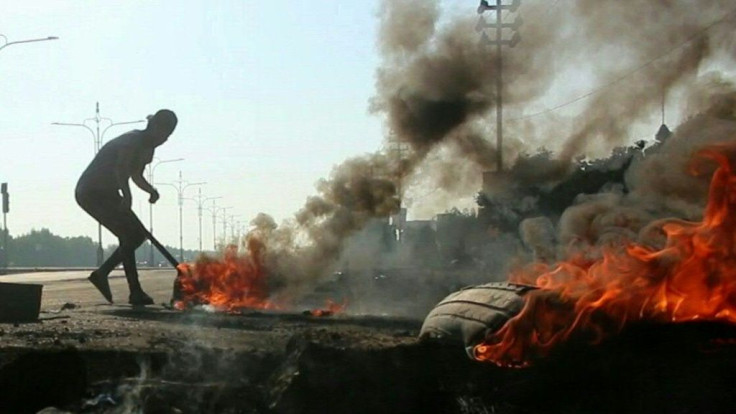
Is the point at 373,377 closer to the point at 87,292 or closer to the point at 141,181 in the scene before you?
the point at 141,181

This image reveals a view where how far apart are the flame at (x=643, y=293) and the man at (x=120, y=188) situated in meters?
8.50

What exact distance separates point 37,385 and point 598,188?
500 inches

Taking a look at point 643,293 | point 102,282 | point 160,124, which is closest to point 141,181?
point 160,124

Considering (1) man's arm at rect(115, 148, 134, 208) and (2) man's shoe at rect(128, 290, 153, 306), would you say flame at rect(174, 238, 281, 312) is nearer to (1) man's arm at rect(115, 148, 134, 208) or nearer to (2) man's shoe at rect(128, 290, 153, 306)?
(2) man's shoe at rect(128, 290, 153, 306)

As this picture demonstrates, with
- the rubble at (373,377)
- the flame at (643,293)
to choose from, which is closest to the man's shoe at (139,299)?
the rubble at (373,377)

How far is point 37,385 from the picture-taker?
6148 millimetres

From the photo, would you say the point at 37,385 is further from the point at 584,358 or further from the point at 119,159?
the point at 119,159

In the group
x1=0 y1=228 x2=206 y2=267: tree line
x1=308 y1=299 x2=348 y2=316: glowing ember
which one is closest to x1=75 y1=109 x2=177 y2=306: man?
x1=308 y1=299 x2=348 y2=316: glowing ember

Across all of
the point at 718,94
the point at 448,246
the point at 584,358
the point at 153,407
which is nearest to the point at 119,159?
the point at 718,94

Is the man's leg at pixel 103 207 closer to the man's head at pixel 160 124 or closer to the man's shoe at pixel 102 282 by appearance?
the man's shoe at pixel 102 282

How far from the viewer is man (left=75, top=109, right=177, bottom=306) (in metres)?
13.2

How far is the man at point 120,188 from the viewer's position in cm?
1324

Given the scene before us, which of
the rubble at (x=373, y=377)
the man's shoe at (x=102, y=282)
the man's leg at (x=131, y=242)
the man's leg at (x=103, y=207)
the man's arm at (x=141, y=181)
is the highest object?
the man's arm at (x=141, y=181)

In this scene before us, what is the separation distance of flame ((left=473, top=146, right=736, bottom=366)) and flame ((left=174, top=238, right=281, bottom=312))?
724cm
